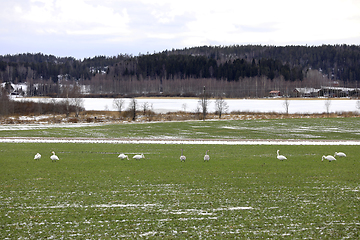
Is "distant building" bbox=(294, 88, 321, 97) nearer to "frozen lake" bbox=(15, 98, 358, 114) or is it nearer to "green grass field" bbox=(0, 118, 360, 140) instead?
"frozen lake" bbox=(15, 98, 358, 114)

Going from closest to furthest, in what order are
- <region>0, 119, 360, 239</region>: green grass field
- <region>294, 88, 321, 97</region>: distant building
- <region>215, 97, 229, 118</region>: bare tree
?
<region>0, 119, 360, 239</region>: green grass field, <region>215, 97, 229, 118</region>: bare tree, <region>294, 88, 321, 97</region>: distant building

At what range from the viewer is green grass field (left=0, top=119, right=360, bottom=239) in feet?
25.1

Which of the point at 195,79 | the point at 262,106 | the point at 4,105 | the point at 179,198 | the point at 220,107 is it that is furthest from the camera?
the point at 195,79

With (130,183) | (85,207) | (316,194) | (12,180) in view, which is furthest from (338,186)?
(12,180)

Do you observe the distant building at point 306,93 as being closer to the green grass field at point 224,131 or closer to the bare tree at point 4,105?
the green grass field at point 224,131

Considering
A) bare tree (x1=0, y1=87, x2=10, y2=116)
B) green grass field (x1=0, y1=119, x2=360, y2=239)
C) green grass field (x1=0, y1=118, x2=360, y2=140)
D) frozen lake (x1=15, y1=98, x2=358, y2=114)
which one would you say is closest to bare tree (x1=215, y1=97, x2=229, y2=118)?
frozen lake (x1=15, y1=98, x2=358, y2=114)

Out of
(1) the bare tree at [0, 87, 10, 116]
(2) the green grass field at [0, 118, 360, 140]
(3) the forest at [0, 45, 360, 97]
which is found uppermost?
(3) the forest at [0, 45, 360, 97]

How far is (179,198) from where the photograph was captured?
33.5 ft

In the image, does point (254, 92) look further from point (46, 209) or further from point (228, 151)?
point (46, 209)

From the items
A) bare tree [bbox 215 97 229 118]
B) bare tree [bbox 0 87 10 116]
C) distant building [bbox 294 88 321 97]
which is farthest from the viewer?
distant building [bbox 294 88 321 97]

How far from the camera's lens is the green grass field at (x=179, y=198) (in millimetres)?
7664

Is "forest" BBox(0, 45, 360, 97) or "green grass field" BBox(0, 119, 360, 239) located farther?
"forest" BBox(0, 45, 360, 97)

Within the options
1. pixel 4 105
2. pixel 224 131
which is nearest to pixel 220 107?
pixel 224 131

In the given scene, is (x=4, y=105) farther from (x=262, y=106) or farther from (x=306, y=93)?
(x=306, y=93)
